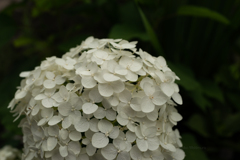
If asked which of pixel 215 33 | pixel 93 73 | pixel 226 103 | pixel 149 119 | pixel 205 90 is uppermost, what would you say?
pixel 93 73

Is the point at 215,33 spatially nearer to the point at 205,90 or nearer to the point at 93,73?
the point at 205,90

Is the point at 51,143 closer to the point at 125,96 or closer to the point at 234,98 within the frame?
the point at 125,96

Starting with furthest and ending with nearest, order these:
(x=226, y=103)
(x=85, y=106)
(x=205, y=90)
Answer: (x=226, y=103) → (x=205, y=90) → (x=85, y=106)

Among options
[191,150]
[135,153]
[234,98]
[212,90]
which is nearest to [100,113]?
[135,153]

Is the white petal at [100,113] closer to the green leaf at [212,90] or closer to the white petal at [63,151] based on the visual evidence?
the white petal at [63,151]

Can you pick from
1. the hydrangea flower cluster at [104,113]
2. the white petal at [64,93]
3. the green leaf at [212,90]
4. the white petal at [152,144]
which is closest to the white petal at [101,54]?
the hydrangea flower cluster at [104,113]

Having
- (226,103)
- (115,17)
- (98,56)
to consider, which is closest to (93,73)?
(98,56)

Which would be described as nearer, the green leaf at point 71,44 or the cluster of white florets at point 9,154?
the cluster of white florets at point 9,154
